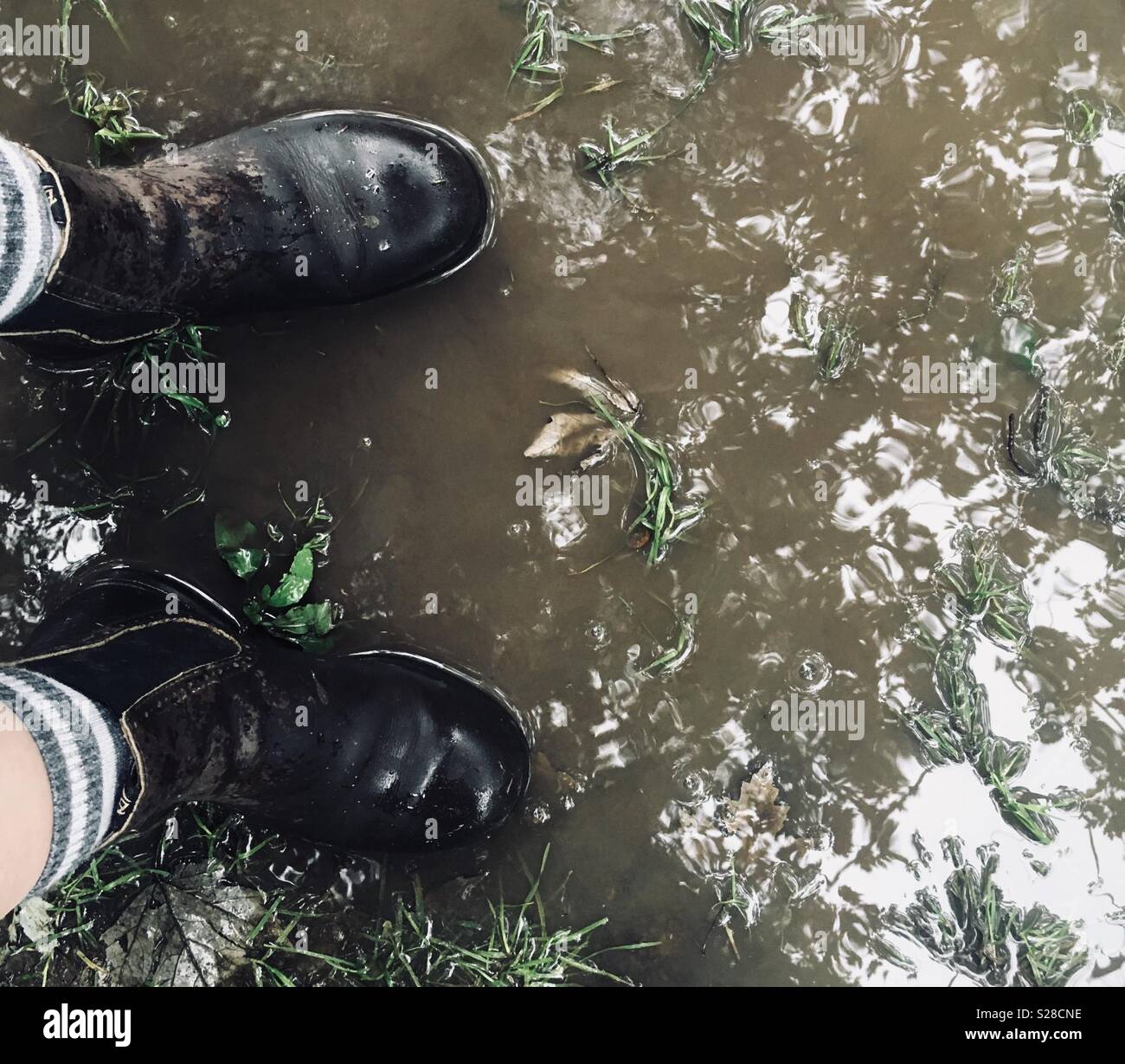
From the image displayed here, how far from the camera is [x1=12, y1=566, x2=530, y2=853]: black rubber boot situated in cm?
217

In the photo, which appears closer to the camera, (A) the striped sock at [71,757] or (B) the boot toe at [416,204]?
(A) the striped sock at [71,757]

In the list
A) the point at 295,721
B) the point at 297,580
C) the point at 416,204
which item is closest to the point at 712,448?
the point at 416,204

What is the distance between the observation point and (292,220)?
2.49 m

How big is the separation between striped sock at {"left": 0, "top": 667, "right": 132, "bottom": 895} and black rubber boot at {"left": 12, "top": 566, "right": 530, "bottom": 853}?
3.1 inches

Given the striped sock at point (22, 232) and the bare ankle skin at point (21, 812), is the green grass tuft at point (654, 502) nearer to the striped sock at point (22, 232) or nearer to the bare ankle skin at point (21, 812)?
the striped sock at point (22, 232)

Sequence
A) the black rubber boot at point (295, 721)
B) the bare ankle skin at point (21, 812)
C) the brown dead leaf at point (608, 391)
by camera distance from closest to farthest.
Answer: the bare ankle skin at point (21, 812) → the black rubber boot at point (295, 721) → the brown dead leaf at point (608, 391)

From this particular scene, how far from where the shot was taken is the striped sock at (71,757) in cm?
189

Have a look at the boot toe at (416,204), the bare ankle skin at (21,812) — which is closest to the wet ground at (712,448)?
the boot toe at (416,204)

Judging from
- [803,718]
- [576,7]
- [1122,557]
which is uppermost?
[576,7]

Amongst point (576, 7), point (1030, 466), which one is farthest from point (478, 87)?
point (1030, 466)

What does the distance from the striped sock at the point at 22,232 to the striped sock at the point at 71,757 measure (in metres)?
0.85

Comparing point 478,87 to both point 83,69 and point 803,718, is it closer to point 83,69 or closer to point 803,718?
point 83,69

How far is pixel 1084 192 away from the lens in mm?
2619

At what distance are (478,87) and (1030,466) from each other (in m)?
1.98
